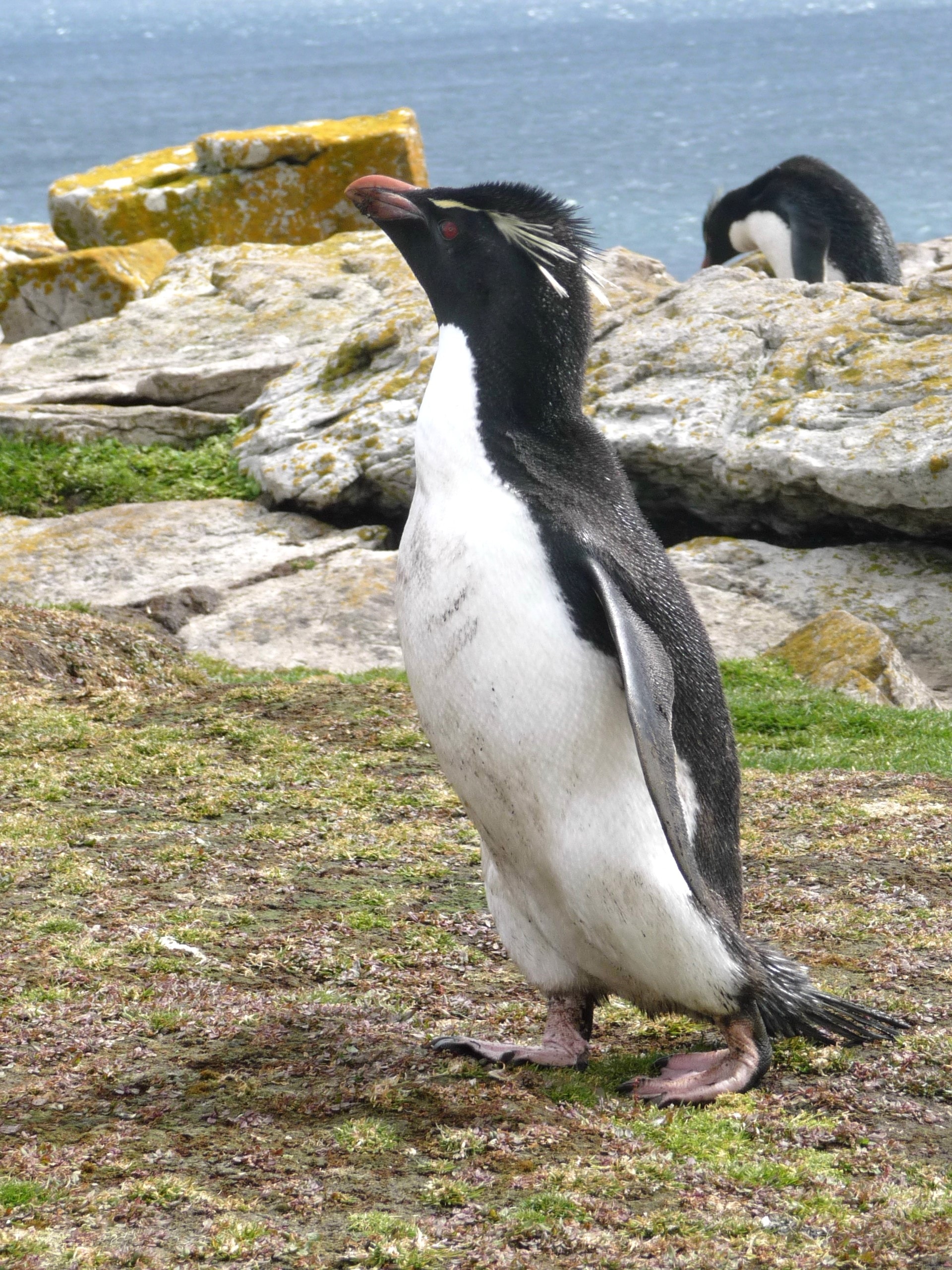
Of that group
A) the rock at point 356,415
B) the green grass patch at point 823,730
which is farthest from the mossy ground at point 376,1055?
the rock at point 356,415

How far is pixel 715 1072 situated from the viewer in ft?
11.8

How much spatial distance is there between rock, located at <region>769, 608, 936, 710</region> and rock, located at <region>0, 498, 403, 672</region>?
9.04 feet

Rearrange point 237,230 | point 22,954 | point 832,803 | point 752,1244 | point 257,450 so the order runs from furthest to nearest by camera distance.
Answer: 1. point 237,230
2. point 257,450
3. point 832,803
4. point 22,954
5. point 752,1244

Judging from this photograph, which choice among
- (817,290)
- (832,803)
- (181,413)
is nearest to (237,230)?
(181,413)

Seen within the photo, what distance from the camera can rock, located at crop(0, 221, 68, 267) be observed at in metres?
22.9

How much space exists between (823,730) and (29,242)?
19303 millimetres

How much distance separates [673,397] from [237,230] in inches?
393

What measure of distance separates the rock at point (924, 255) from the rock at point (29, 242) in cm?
1282

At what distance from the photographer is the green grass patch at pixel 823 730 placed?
7477 millimetres

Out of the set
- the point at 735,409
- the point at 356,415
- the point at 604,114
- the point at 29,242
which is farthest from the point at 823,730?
the point at 604,114

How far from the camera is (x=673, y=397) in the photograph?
11531 mm

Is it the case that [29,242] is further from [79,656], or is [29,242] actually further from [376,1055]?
[376,1055]

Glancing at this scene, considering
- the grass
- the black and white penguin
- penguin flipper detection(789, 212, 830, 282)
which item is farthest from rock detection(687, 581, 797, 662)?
penguin flipper detection(789, 212, 830, 282)

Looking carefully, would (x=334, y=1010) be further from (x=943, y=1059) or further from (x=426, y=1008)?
(x=943, y=1059)
